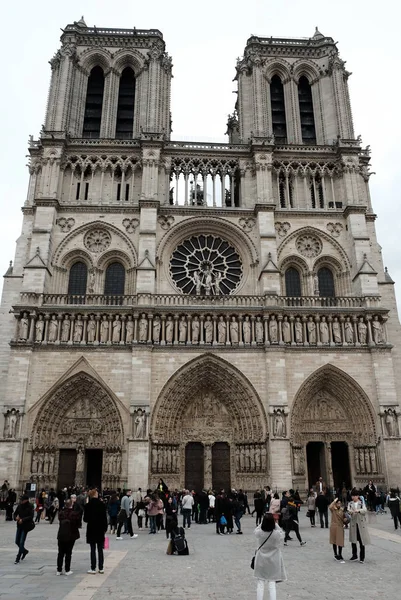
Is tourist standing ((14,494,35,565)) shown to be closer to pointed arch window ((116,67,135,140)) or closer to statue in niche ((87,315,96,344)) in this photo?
statue in niche ((87,315,96,344))

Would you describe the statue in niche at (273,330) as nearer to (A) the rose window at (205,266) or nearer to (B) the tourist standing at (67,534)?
(A) the rose window at (205,266)

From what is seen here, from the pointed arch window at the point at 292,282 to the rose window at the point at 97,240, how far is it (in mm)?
9920

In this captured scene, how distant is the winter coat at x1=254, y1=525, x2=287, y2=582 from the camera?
5617mm

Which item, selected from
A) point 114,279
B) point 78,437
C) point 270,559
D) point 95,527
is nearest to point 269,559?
point 270,559

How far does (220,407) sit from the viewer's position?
2420cm

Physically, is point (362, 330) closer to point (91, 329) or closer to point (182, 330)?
point (182, 330)

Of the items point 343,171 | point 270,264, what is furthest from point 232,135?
point 270,264

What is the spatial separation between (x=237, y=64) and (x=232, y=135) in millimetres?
7437

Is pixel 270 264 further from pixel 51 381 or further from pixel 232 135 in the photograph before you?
pixel 232 135

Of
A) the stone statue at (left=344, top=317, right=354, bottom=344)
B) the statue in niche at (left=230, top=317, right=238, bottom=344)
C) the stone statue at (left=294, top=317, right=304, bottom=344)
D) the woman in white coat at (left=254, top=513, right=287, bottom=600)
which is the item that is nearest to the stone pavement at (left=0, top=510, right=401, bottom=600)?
the woman in white coat at (left=254, top=513, right=287, bottom=600)

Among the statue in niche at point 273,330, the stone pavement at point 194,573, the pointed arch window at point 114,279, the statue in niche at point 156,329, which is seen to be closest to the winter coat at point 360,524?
the stone pavement at point 194,573

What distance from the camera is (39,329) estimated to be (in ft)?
77.4

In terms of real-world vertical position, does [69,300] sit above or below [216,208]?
below

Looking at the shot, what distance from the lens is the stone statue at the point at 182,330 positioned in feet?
77.9
